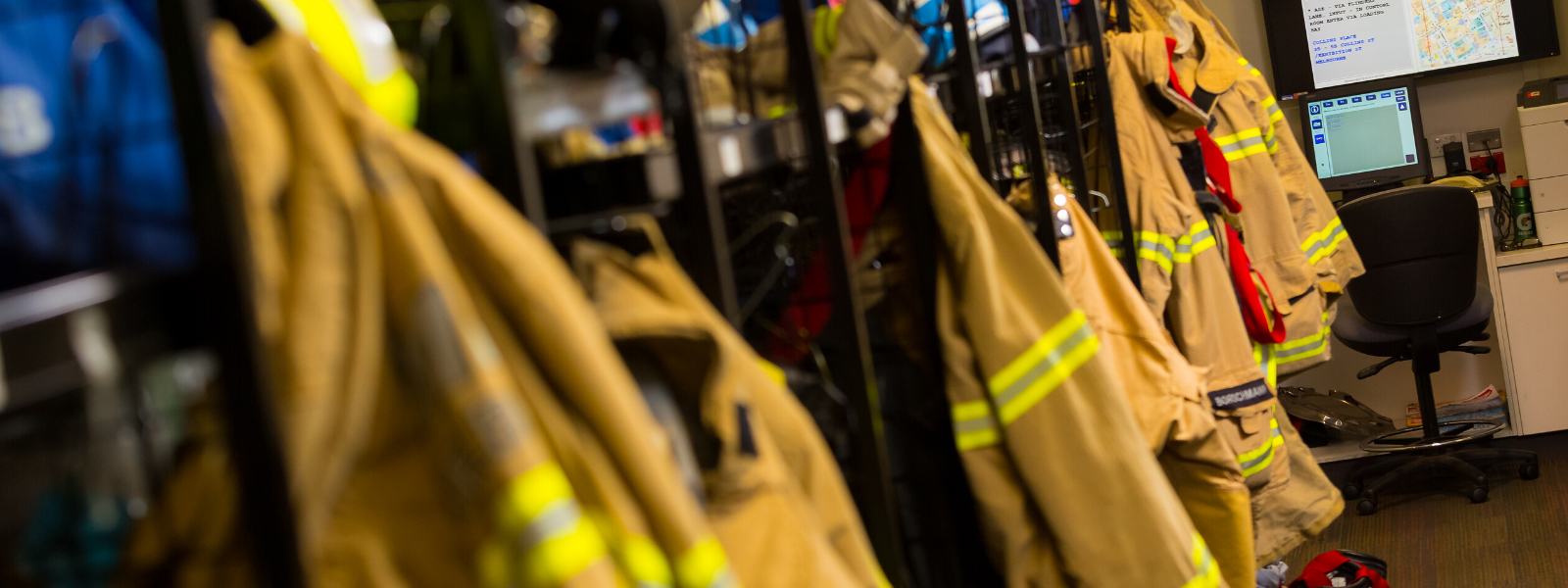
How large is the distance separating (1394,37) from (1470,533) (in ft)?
8.02

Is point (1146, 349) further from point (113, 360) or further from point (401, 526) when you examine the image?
point (113, 360)

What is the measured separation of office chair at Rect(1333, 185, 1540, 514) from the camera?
3672 millimetres

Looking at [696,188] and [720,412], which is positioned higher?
[696,188]

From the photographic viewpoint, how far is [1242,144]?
2699 millimetres

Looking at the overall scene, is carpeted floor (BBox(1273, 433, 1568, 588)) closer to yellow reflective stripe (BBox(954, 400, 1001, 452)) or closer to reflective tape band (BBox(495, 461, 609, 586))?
yellow reflective stripe (BBox(954, 400, 1001, 452))

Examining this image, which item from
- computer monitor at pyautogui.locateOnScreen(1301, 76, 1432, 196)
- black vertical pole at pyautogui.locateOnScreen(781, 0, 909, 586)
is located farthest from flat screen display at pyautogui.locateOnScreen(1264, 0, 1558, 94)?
black vertical pole at pyautogui.locateOnScreen(781, 0, 909, 586)

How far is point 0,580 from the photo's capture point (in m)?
0.58

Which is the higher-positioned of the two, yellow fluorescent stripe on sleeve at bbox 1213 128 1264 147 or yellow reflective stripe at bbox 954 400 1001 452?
yellow fluorescent stripe on sleeve at bbox 1213 128 1264 147

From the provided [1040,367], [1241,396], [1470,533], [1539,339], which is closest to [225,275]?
[1040,367]

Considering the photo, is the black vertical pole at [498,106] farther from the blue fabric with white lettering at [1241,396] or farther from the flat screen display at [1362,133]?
the flat screen display at [1362,133]

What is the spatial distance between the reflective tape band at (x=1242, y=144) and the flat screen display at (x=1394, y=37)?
8.55ft

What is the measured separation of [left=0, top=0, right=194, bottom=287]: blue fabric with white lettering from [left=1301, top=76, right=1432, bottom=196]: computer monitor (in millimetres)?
4827

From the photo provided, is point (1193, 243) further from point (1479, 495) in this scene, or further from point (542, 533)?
point (1479, 495)

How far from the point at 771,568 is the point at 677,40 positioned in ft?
1.33
